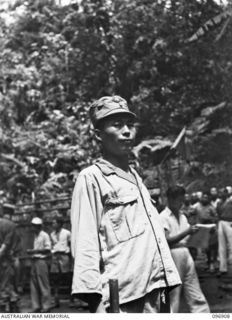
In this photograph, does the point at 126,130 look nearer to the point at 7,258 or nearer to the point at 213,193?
the point at 7,258

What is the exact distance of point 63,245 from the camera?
40.9ft

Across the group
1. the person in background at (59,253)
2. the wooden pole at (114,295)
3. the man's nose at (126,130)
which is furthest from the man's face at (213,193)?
the wooden pole at (114,295)

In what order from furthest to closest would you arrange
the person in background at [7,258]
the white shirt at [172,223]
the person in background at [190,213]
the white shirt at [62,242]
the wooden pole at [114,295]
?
the person in background at [190,213], the white shirt at [62,242], the person in background at [7,258], the white shirt at [172,223], the wooden pole at [114,295]

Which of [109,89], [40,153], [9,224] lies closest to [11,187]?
[40,153]

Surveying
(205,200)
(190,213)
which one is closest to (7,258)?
(205,200)

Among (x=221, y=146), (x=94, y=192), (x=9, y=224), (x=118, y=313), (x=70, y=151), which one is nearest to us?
(x=118, y=313)

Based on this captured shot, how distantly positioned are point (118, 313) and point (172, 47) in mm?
13277

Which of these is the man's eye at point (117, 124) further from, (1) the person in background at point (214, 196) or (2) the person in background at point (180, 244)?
(1) the person in background at point (214, 196)

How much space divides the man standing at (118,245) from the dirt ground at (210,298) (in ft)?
21.5

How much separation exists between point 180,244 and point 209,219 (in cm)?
669

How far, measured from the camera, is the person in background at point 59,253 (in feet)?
40.8

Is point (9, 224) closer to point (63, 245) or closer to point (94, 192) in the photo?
point (63, 245)

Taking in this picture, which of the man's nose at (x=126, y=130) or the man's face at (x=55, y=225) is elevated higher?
the man's face at (x=55, y=225)

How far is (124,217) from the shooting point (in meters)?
2.81
